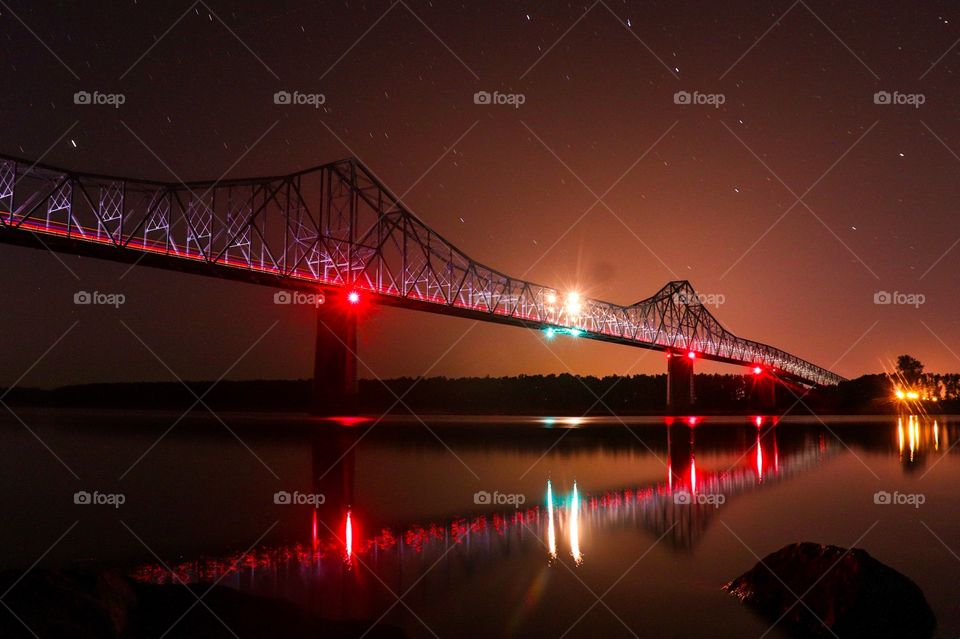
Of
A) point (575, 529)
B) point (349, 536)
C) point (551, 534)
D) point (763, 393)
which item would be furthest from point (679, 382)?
point (349, 536)

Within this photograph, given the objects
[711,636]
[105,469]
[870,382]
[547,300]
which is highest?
[547,300]

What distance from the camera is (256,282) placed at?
54.7 meters

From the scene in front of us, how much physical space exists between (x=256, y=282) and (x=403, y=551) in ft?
154

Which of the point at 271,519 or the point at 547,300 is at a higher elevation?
the point at 547,300

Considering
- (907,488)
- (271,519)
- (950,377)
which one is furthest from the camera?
(950,377)

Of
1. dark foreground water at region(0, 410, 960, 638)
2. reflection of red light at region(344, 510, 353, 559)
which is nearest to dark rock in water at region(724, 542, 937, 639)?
dark foreground water at region(0, 410, 960, 638)

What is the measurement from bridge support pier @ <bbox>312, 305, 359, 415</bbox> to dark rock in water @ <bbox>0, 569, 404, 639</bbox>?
4540 cm

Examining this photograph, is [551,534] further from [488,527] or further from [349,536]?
[349,536]

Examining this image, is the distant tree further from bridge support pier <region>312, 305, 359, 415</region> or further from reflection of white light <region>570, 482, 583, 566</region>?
reflection of white light <region>570, 482, 583, 566</region>

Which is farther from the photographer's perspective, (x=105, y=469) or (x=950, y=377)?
(x=950, y=377)

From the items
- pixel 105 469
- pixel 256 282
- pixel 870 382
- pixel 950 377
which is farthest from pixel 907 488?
pixel 950 377

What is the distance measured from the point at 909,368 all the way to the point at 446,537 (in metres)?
120

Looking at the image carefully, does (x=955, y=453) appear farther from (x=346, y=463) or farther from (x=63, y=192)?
(x=63, y=192)

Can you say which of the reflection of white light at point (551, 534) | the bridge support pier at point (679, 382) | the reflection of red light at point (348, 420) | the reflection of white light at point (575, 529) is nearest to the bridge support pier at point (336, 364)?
the reflection of red light at point (348, 420)
